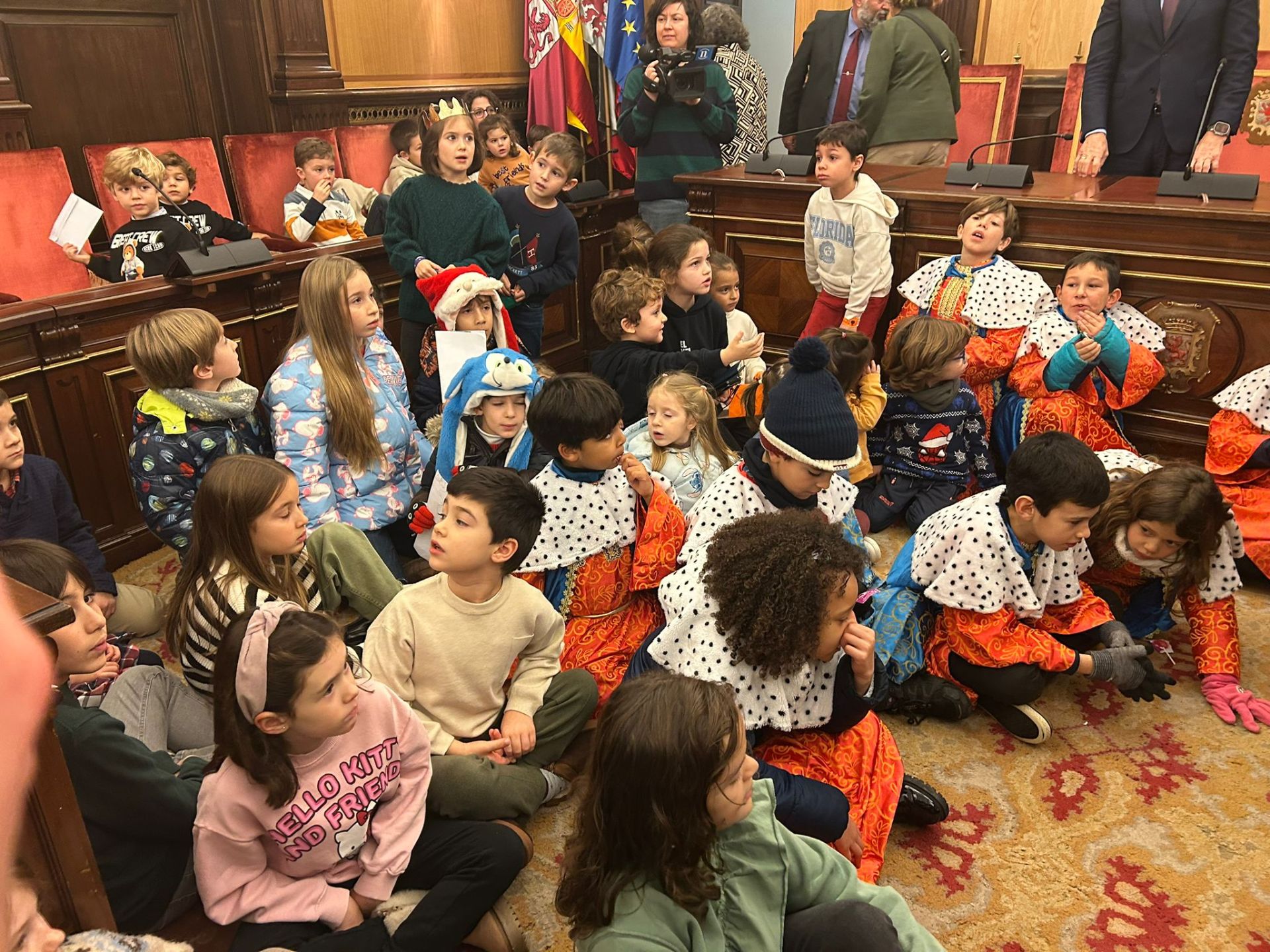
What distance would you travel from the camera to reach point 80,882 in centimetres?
106

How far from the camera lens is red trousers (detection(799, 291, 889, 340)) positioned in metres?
3.66

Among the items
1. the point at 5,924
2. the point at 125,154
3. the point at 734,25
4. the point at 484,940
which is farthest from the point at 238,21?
the point at 5,924

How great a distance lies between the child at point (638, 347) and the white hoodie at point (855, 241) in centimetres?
76

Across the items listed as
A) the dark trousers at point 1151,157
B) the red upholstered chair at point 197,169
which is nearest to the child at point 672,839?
the red upholstered chair at point 197,169

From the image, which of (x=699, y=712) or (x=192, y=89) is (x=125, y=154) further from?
(x=699, y=712)

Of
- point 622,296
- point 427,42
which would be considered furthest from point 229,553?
point 427,42

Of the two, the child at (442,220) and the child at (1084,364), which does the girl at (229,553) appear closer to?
the child at (442,220)

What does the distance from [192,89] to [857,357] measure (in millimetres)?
3419

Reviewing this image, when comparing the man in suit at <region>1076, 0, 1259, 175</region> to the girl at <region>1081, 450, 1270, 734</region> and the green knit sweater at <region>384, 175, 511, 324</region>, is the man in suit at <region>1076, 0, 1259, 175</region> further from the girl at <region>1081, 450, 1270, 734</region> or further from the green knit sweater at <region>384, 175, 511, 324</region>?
the green knit sweater at <region>384, 175, 511, 324</region>

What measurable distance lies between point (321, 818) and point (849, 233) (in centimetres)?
284

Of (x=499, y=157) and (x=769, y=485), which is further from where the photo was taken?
(x=499, y=157)

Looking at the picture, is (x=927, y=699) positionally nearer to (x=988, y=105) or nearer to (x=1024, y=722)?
(x=1024, y=722)

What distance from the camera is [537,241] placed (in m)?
3.63

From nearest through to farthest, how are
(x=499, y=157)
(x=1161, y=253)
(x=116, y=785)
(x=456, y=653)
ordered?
(x=116, y=785) < (x=456, y=653) < (x=1161, y=253) < (x=499, y=157)
